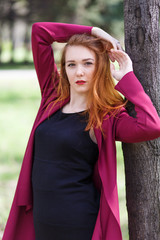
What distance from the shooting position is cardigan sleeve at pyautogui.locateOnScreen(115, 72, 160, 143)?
2.17m

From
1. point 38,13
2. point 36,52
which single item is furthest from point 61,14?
point 36,52

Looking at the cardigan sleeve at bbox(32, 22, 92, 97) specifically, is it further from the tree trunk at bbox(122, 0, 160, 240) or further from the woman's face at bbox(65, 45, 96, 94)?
the tree trunk at bbox(122, 0, 160, 240)

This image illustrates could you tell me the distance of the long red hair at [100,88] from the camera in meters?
2.34

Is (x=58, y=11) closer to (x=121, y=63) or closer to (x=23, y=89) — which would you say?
(x=23, y=89)

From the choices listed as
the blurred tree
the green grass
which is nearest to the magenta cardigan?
the green grass

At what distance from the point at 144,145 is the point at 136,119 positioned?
367 millimetres

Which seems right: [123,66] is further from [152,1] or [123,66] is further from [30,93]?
[30,93]

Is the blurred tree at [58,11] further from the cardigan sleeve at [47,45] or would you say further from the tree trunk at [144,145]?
the tree trunk at [144,145]

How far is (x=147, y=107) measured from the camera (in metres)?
2.22

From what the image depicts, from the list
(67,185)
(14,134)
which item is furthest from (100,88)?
(14,134)

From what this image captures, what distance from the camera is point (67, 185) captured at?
2318 mm

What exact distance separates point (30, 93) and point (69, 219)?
38.1ft

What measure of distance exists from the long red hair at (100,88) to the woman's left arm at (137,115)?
0.08 m

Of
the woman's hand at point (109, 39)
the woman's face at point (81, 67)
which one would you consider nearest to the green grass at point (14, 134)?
the woman's face at point (81, 67)
